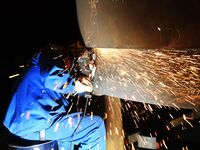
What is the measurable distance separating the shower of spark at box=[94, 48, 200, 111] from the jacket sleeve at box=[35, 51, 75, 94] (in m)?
0.31

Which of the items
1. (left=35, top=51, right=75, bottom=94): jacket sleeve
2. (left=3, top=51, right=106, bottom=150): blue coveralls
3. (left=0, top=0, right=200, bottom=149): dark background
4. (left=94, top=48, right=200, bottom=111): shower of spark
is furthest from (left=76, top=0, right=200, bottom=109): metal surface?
(left=0, top=0, right=200, bottom=149): dark background

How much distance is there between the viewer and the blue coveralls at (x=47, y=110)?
100 inches

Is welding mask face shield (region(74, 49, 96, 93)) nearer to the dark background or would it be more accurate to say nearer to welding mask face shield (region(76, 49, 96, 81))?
welding mask face shield (region(76, 49, 96, 81))

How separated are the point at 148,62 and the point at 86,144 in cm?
116

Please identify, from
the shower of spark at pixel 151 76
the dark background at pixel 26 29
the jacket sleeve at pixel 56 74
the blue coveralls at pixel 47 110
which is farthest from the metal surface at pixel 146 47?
the dark background at pixel 26 29

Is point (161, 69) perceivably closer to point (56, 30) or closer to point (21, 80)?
point (21, 80)

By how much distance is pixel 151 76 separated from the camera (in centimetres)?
215

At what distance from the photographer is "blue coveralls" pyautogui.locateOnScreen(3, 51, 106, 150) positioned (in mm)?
2541

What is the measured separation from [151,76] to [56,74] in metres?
0.98

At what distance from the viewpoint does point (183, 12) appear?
5.13ft

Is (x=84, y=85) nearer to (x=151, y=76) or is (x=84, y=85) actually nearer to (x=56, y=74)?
(x=56, y=74)

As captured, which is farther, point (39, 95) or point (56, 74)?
point (39, 95)

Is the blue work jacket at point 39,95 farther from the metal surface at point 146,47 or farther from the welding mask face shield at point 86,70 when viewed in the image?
the metal surface at point 146,47

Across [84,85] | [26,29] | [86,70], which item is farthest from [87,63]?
[26,29]
